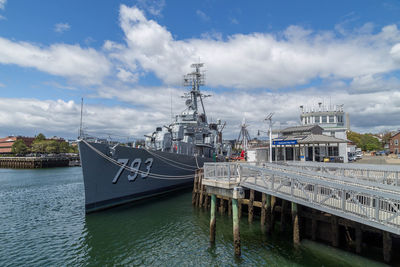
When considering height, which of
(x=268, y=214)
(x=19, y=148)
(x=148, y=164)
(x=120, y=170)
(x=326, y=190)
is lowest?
(x=268, y=214)

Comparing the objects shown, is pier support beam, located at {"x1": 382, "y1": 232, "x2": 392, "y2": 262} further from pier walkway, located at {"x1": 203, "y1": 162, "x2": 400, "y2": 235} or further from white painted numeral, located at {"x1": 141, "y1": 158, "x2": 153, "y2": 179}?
white painted numeral, located at {"x1": 141, "y1": 158, "x2": 153, "y2": 179}

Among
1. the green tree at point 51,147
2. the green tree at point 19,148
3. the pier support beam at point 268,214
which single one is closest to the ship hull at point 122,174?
the pier support beam at point 268,214

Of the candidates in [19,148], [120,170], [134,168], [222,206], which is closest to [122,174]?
[120,170]

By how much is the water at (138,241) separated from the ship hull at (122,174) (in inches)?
42.8

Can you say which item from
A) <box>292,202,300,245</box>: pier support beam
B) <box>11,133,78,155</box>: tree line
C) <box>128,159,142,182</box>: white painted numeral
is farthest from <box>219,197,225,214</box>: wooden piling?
<box>11,133,78,155</box>: tree line

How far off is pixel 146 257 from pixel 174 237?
245cm

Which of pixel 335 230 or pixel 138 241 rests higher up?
pixel 335 230

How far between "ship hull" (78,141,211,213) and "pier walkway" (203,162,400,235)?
26.8 ft

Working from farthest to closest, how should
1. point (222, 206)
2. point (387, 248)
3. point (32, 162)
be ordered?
point (32, 162)
point (222, 206)
point (387, 248)

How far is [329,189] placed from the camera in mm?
9719

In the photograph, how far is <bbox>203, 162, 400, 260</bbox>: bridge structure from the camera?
6652 millimetres

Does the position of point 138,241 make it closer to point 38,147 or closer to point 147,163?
point 147,163

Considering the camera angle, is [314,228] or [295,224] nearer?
[295,224]

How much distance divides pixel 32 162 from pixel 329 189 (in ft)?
233
